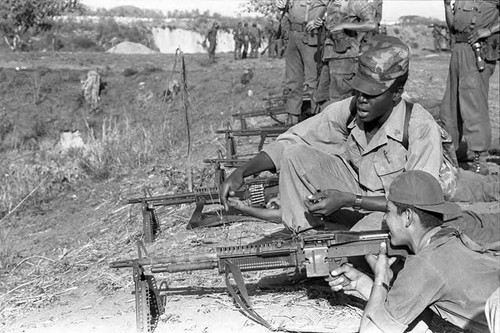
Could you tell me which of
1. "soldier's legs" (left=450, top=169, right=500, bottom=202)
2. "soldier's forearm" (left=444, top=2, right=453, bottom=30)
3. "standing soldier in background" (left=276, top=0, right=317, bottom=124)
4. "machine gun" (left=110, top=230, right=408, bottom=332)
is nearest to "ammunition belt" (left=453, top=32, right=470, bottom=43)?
"soldier's forearm" (left=444, top=2, right=453, bottom=30)

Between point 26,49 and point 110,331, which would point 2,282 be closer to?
point 110,331

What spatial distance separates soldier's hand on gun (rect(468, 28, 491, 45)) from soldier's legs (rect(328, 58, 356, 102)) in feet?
3.81

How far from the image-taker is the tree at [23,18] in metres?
30.1

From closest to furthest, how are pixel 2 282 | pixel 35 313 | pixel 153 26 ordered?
1. pixel 35 313
2. pixel 2 282
3. pixel 153 26

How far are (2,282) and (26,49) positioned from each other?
2811 centimetres

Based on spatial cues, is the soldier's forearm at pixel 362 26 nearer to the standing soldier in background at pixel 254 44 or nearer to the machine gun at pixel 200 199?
the machine gun at pixel 200 199

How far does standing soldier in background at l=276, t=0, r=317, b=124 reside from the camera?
9.12 m

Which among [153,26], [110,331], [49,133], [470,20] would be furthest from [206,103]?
[153,26]

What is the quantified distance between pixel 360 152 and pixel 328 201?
20.9 inches

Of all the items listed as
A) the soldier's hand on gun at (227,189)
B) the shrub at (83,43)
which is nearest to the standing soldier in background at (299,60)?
the soldier's hand on gun at (227,189)

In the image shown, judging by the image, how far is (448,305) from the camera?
313 centimetres

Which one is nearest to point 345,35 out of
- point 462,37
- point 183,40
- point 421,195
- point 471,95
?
point 462,37

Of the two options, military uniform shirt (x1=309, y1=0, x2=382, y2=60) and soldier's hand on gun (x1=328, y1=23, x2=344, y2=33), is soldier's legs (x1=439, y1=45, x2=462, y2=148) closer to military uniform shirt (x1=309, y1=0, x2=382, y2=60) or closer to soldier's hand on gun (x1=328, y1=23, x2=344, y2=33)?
military uniform shirt (x1=309, y1=0, x2=382, y2=60)

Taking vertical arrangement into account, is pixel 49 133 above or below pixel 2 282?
below
